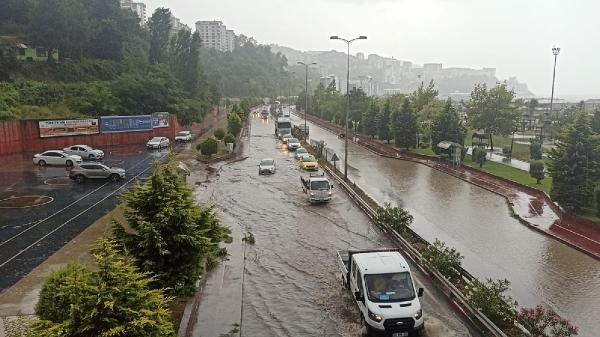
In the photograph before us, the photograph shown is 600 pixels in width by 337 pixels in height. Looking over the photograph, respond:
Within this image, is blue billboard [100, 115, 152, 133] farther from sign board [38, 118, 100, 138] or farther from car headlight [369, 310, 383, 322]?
car headlight [369, 310, 383, 322]

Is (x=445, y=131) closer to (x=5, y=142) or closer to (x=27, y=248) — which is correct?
(x=27, y=248)

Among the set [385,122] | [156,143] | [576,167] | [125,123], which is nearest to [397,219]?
[576,167]

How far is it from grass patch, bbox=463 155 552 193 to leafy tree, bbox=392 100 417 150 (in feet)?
24.9

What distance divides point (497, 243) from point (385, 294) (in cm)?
1038

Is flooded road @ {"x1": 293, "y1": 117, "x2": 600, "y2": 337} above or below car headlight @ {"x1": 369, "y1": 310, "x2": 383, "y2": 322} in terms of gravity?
below

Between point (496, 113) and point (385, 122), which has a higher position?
point (496, 113)

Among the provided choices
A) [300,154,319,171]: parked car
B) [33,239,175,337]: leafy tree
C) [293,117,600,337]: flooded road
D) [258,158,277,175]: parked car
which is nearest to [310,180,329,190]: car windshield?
[293,117,600,337]: flooded road

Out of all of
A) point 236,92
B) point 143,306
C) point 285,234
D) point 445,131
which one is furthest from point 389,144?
point 236,92

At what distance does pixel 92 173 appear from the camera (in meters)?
31.5

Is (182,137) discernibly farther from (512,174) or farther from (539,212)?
(539,212)

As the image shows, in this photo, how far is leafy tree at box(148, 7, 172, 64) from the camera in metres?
82.3

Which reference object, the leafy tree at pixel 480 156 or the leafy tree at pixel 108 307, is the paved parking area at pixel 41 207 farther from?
the leafy tree at pixel 480 156

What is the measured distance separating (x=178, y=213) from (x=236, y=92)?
16092cm

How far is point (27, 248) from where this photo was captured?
1830 centimetres
